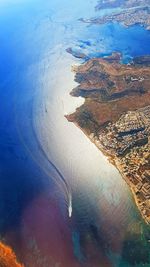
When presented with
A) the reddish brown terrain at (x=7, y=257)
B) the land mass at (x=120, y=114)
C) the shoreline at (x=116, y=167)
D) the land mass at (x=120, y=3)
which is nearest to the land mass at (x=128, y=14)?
the land mass at (x=120, y=3)

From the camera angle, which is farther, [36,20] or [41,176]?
[36,20]

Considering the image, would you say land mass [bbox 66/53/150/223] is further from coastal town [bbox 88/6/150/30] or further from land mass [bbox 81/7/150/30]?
coastal town [bbox 88/6/150/30]

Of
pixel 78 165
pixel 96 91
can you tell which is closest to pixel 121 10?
pixel 96 91

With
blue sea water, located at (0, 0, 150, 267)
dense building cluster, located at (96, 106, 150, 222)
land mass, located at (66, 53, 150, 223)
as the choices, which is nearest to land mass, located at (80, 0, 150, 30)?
blue sea water, located at (0, 0, 150, 267)

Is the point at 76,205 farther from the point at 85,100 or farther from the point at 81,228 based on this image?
the point at 85,100

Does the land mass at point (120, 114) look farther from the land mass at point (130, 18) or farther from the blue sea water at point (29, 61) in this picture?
the land mass at point (130, 18)

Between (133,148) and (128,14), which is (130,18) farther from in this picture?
(133,148)
